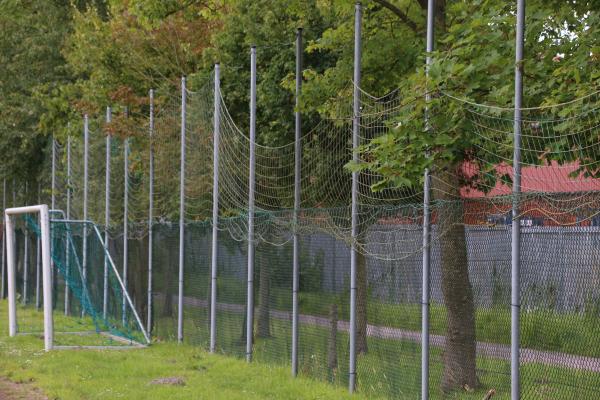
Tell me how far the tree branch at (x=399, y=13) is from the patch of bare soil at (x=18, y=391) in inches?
261

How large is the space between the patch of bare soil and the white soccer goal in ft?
11.2

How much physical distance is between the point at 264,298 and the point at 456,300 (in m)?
5.33

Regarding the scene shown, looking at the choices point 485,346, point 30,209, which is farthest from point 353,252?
point 30,209

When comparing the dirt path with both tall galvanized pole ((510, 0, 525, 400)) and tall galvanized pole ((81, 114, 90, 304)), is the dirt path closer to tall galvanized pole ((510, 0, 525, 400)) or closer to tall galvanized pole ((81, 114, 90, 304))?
tall galvanized pole ((510, 0, 525, 400))

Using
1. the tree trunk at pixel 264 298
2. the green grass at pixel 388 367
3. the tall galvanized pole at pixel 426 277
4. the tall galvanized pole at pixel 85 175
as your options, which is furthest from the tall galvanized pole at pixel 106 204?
the tall galvanized pole at pixel 426 277

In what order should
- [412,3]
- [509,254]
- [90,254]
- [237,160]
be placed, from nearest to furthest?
[509,254], [412,3], [237,160], [90,254]

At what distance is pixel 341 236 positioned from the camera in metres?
12.8

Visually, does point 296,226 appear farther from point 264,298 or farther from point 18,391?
point 18,391

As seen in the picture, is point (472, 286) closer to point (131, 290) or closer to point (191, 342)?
point (191, 342)

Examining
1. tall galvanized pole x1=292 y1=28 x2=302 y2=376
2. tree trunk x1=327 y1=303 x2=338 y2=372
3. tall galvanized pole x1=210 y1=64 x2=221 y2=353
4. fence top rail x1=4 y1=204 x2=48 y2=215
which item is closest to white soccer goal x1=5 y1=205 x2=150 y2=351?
fence top rail x1=4 y1=204 x2=48 y2=215

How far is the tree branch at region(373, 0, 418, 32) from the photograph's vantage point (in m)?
14.0

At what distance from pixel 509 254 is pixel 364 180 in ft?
10.9

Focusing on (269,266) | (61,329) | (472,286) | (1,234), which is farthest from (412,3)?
(1,234)

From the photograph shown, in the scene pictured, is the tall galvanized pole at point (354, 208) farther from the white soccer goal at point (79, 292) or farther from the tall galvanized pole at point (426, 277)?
the white soccer goal at point (79, 292)
